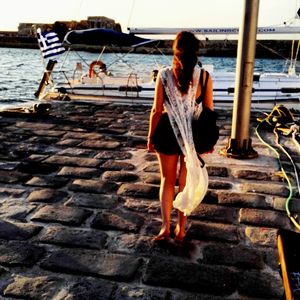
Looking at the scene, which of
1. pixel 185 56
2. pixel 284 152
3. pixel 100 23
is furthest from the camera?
pixel 100 23

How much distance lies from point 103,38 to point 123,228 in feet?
34.9

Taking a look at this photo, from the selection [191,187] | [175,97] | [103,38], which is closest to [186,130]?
[175,97]

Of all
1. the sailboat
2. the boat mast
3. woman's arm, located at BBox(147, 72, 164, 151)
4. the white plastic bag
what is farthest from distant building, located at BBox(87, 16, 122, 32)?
the white plastic bag

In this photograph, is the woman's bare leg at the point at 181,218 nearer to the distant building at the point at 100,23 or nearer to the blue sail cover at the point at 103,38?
the blue sail cover at the point at 103,38

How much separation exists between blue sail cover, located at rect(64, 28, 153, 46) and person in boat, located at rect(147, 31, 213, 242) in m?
10.4

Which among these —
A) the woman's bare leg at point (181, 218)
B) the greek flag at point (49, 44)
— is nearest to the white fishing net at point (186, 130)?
the woman's bare leg at point (181, 218)

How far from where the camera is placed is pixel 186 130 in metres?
2.92

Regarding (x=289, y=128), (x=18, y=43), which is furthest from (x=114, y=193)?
(x=18, y=43)

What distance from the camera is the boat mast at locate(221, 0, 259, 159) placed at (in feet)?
16.6

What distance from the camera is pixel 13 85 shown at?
25.6m

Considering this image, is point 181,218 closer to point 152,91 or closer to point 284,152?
point 284,152

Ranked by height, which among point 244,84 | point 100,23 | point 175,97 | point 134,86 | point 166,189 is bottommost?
point 134,86

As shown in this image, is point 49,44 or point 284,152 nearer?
point 284,152

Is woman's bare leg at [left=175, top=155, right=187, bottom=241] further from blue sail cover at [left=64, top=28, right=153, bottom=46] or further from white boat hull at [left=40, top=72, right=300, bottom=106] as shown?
blue sail cover at [left=64, top=28, right=153, bottom=46]
